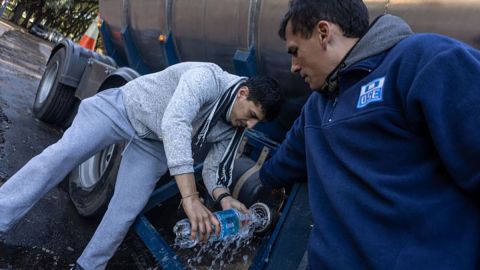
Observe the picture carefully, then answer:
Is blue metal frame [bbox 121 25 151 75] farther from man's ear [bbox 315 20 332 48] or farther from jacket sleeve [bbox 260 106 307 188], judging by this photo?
man's ear [bbox 315 20 332 48]

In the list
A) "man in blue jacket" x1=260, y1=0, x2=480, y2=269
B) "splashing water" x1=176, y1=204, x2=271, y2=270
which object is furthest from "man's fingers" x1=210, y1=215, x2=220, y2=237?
"man in blue jacket" x1=260, y1=0, x2=480, y2=269

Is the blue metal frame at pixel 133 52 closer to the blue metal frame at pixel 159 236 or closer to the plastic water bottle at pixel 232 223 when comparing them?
the blue metal frame at pixel 159 236

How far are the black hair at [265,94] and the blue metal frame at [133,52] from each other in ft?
9.46

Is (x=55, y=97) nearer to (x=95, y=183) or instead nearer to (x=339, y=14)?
(x=95, y=183)

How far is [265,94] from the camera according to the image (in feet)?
7.32

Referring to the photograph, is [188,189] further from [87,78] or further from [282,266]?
[87,78]

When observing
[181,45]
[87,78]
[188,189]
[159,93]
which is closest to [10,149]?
[87,78]

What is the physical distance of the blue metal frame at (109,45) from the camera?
5.81 m

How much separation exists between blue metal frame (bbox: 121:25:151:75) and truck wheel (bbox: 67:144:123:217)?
154cm

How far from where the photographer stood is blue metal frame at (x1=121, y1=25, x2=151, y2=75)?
4914mm

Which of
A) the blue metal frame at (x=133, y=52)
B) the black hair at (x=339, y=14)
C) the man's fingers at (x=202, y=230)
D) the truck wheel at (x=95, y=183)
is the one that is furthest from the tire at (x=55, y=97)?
the black hair at (x=339, y=14)

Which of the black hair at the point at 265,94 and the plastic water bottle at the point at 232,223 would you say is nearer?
the plastic water bottle at the point at 232,223

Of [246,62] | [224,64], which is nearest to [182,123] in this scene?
[246,62]

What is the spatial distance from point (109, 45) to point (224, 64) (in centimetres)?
321
